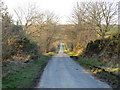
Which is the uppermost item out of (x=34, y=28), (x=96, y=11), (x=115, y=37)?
(x=96, y=11)

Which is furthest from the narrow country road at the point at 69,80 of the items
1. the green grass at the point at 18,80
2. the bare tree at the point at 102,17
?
the bare tree at the point at 102,17

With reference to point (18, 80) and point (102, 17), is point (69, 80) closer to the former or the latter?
point (18, 80)

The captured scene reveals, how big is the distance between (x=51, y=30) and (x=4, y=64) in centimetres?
3952

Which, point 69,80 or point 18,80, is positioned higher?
point 18,80

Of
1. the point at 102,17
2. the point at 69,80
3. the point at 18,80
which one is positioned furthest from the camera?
the point at 102,17

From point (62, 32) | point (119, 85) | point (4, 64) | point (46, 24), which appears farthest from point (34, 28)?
point (119, 85)

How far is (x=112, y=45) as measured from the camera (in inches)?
885

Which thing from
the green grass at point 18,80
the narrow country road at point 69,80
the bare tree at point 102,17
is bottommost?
the narrow country road at point 69,80

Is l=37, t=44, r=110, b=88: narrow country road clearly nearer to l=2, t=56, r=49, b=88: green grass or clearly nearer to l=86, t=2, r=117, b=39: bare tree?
l=2, t=56, r=49, b=88: green grass

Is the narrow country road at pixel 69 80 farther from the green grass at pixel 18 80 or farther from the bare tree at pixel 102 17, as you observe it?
the bare tree at pixel 102 17

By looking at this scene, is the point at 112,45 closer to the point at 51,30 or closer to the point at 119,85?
the point at 119,85

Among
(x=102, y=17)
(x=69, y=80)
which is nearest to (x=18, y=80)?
(x=69, y=80)

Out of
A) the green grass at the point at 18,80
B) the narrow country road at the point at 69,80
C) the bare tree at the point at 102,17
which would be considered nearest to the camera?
the green grass at the point at 18,80

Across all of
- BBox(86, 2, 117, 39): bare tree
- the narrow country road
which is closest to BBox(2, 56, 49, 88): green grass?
the narrow country road
